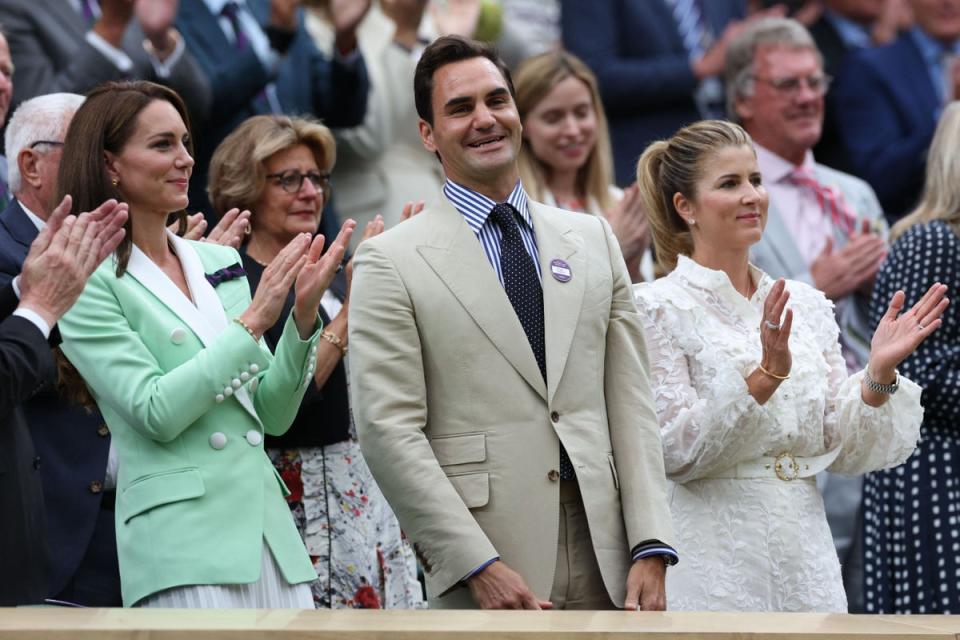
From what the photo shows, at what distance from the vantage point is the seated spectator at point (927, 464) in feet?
18.2

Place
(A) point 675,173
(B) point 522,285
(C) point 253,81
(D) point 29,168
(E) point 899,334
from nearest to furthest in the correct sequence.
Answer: (B) point 522,285
(E) point 899,334
(D) point 29,168
(A) point 675,173
(C) point 253,81

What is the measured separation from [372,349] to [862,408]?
1471 mm

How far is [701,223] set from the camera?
482cm

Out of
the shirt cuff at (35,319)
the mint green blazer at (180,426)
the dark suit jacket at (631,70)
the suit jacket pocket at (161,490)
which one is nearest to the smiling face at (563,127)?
the dark suit jacket at (631,70)

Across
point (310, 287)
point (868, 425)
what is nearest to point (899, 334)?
point (868, 425)

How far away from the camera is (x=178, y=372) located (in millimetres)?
3891

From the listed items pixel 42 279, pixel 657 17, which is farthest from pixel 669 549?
pixel 657 17

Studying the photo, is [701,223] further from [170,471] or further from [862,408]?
[170,471]

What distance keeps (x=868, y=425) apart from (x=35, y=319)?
7.52 feet

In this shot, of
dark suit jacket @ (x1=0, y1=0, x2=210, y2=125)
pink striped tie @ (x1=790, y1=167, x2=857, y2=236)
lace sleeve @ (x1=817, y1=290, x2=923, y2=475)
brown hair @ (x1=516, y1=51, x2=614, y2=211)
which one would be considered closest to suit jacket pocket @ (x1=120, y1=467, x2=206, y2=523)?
lace sleeve @ (x1=817, y1=290, x2=923, y2=475)

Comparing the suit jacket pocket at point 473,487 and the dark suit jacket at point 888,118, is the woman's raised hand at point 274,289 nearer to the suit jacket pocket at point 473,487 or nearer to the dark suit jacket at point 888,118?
the suit jacket pocket at point 473,487

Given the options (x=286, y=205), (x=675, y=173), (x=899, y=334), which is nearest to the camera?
(x=899, y=334)

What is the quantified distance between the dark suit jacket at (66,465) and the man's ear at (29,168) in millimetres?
274

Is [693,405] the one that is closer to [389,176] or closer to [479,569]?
[479,569]
